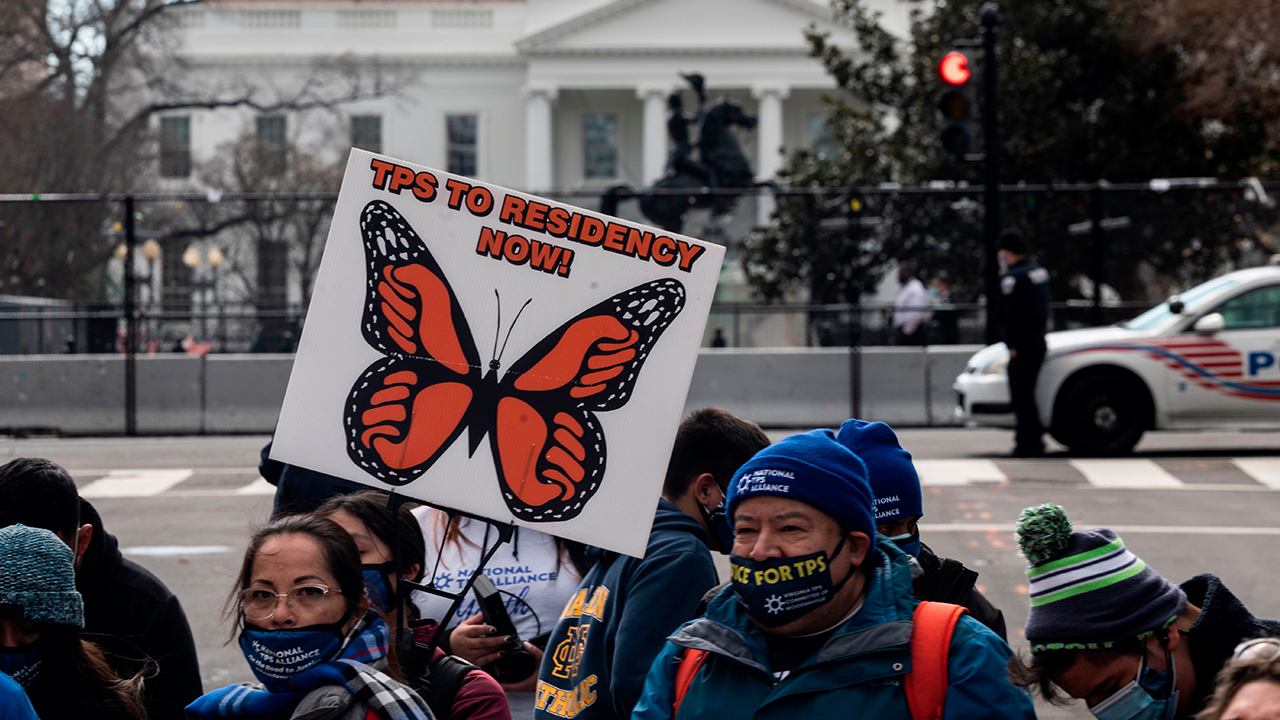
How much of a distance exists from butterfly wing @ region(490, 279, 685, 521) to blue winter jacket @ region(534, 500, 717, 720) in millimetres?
235

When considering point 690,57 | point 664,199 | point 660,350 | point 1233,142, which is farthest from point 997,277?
point 690,57

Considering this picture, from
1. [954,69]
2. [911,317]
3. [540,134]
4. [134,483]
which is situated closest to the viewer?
[134,483]

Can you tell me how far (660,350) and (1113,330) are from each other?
10.6 m

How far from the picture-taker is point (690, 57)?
58.8m

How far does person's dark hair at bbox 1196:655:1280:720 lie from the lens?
1.85 metres

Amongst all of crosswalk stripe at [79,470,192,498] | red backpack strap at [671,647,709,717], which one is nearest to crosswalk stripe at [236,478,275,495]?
crosswalk stripe at [79,470,192,498]

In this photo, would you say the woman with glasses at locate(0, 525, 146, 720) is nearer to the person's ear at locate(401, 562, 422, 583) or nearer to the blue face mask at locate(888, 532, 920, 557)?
the person's ear at locate(401, 562, 422, 583)

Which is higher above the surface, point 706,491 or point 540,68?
point 540,68

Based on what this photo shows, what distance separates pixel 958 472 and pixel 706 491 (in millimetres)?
8630

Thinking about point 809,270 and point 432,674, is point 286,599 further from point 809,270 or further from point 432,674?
point 809,270

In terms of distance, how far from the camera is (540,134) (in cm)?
5950

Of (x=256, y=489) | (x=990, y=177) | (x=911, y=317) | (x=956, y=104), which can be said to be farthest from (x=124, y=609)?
(x=911, y=317)

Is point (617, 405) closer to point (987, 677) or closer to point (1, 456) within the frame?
point (987, 677)

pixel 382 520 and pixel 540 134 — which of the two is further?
pixel 540 134
